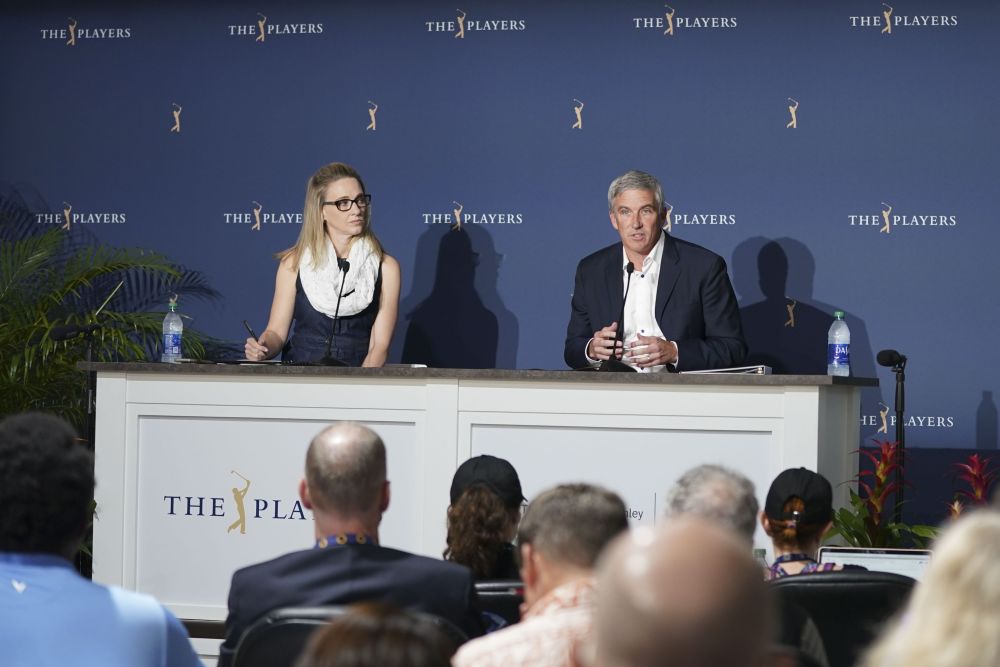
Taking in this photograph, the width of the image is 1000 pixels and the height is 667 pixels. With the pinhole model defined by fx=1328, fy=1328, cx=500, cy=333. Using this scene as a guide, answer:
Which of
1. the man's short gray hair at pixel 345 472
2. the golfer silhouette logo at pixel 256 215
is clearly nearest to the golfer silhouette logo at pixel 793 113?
the golfer silhouette logo at pixel 256 215

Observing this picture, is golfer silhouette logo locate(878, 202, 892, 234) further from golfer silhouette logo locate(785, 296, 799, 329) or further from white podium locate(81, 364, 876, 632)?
white podium locate(81, 364, 876, 632)

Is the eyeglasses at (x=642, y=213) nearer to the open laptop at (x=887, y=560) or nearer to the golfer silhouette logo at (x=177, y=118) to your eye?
the open laptop at (x=887, y=560)

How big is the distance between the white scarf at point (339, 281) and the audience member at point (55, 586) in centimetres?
349

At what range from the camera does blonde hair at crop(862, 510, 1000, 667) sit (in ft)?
3.49

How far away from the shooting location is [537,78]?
21.1 feet

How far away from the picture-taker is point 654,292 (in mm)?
5148

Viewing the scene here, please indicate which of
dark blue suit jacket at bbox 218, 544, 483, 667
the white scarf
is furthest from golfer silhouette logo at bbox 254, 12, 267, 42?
dark blue suit jacket at bbox 218, 544, 483, 667

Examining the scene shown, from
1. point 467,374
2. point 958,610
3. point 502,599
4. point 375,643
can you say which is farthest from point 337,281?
point 958,610

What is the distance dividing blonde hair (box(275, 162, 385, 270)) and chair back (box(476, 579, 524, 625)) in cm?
309

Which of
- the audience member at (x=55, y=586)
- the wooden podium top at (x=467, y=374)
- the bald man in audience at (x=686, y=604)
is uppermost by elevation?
the wooden podium top at (x=467, y=374)

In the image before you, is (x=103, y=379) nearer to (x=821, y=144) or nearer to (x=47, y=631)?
(x=47, y=631)

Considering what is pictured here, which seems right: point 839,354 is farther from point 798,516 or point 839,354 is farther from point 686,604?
point 686,604

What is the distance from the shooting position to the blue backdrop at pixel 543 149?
20.0ft

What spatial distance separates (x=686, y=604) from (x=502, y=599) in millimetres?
1550
